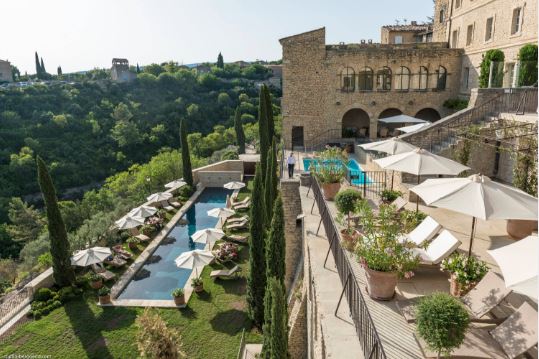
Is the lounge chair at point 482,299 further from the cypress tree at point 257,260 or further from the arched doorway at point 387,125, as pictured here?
the arched doorway at point 387,125

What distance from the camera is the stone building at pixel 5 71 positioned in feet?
290

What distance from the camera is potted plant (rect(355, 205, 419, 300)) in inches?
221

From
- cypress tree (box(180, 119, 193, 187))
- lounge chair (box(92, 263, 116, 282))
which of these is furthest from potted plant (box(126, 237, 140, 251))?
cypress tree (box(180, 119, 193, 187))

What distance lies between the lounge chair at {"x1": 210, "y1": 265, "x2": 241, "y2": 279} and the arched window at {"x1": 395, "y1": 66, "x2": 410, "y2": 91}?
16321 millimetres

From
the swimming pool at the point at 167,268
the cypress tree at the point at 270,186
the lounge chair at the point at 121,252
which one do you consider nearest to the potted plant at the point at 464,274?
the cypress tree at the point at 270,186

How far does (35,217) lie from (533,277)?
40.5m

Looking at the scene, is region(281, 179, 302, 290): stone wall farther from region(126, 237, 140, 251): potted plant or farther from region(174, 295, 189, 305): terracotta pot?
region(126, 237, 140, 251): potted plant

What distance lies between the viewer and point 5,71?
89688 millimetres

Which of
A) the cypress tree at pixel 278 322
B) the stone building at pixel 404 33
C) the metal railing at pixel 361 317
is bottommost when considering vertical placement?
the cypress tree at pixel 278 322

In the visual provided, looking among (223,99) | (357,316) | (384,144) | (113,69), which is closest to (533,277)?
(357,316)

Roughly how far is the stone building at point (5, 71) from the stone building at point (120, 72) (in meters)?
26.8

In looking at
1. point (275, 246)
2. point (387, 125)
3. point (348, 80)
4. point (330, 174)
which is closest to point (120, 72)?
point (348, 80)

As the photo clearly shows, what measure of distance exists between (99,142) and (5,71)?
2218 inches

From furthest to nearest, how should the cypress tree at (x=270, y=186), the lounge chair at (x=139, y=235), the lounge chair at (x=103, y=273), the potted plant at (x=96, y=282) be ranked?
the lounge chair at (x=139, y=235) → the cypress tree at (x=270, y=186) → the lounge chair at (x=103, y=273) → the potted plant at (x=96, y=282)
